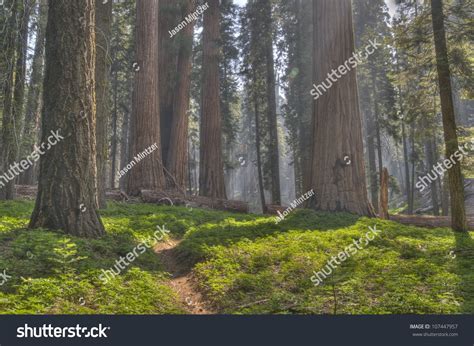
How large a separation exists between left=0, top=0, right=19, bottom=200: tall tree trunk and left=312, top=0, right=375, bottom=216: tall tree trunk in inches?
293

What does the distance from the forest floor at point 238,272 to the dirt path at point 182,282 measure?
19mm

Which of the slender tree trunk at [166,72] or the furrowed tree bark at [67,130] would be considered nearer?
the furrowed tree bark at [67,130]

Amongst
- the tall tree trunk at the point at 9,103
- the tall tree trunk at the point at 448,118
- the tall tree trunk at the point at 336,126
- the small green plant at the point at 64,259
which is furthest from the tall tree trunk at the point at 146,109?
the tall tree trunk at the point at 448,118

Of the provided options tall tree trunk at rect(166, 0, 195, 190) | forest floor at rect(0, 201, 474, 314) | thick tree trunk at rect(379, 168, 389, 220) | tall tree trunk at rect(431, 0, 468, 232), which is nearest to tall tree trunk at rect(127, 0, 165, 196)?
tall tree trunk at rect(166, 0, 195, 190)

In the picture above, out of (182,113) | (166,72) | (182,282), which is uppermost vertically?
(166,72)

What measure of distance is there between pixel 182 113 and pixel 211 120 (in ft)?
4.40

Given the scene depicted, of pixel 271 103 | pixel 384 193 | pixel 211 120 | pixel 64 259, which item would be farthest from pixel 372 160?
pixel 64 259

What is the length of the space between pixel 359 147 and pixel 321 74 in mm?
2315

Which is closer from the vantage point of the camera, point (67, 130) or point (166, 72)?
point (67, 130)

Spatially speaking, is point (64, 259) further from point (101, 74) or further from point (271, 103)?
point (271, 103)

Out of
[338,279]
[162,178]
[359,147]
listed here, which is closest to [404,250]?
[338,279]

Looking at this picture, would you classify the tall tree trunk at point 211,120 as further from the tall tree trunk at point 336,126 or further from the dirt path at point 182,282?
the dirt path at point 182,282

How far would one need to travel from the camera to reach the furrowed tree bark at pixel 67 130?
21.1ft

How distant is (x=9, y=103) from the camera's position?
27.9 ft
